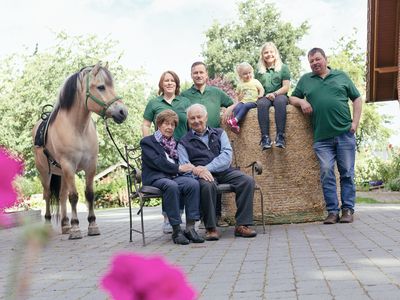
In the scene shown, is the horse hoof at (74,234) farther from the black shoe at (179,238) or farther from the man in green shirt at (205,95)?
the man in green shirt at (205,95)

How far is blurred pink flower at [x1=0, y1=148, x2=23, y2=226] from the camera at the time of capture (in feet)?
1.37

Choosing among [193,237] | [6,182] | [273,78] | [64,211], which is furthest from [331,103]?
[6,182]

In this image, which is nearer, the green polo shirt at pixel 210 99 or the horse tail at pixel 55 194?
the green polo shirt at pixel 210 99

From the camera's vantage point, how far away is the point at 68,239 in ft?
24.7

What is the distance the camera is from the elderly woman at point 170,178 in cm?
641

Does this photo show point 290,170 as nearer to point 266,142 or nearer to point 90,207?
point 266,142

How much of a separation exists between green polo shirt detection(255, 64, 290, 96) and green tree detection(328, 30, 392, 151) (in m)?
25.3

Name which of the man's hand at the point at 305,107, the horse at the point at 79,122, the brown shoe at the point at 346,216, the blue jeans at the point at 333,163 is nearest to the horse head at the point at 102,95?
the horse at the point at 79,122

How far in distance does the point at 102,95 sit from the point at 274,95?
209cm

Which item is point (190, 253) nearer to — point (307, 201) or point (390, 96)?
point (307, 201)

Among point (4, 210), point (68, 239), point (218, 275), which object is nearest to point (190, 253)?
point (218, 275)

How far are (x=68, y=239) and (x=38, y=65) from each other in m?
24.9

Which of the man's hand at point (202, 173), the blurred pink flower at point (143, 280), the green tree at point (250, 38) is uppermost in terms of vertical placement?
the green tree at point (250, 38)

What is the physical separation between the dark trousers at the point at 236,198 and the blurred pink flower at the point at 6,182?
6.06 m
